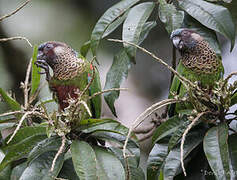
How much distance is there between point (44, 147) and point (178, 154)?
21.1 inches

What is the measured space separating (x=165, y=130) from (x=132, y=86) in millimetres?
2665

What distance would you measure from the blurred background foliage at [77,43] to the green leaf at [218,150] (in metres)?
1.69

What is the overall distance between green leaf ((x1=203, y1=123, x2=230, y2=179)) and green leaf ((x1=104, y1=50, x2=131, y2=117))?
0.53 meters

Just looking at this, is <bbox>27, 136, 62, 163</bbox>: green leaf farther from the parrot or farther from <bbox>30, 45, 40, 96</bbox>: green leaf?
the parrot

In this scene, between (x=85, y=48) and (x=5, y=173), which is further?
(x=85, y=48)

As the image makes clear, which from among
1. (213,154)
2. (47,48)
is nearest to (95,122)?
(213,154)

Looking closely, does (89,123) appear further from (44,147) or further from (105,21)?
(105,21)

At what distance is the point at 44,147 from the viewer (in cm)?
169

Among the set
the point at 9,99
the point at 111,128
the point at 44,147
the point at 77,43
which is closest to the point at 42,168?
the point at 44,147

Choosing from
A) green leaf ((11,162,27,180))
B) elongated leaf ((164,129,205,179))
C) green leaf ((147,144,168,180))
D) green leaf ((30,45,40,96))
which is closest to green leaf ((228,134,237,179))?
elongated leaf ((164,129,205,179))

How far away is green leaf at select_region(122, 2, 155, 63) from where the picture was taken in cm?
185

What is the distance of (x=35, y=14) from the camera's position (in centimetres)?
393

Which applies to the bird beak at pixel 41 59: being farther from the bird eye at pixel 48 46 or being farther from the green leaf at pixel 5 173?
the green leaf at pixel 5 173

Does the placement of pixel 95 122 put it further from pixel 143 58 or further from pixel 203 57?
pixel 143 58
